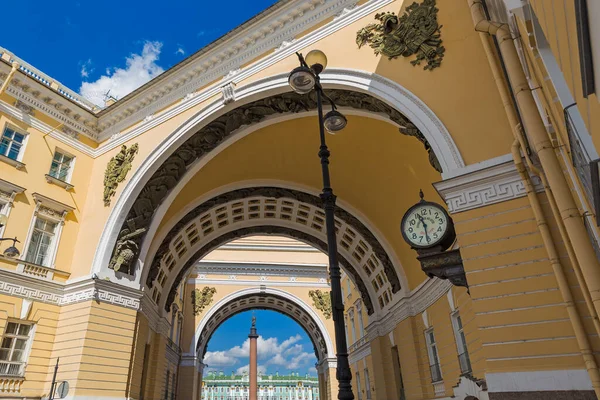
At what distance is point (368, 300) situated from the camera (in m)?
21.4

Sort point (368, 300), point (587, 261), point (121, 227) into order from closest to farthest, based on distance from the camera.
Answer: point (587, 261) < point (121, 227) < point (368, 300)

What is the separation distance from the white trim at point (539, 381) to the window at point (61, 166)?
15920 mm

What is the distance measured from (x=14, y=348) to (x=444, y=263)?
13223 mm

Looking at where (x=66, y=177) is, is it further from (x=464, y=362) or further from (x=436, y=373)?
(x=436, y=373)

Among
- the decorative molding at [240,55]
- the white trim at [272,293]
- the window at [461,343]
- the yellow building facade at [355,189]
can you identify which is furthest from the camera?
the white trim at [272,293]

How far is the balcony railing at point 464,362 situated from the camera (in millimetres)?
12305

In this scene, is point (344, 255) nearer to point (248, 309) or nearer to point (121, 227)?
point (121, 227)

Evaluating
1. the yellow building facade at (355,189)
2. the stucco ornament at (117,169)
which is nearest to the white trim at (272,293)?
the yellow building facade at (355,189)

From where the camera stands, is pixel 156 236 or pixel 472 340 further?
pixel 156 236

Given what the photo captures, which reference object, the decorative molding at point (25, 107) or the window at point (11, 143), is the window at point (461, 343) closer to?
the window at point (11, 143)

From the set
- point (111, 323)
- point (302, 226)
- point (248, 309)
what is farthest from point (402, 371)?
point (248, 309)

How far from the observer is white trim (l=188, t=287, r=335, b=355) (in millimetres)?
32688

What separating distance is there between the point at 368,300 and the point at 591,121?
19.1m

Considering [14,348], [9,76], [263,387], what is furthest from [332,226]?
[263,387]
